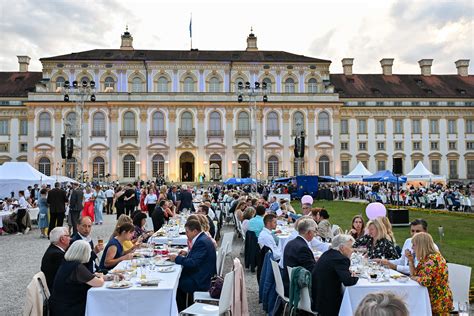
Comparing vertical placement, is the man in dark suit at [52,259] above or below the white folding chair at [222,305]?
above

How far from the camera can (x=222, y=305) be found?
18.9ft

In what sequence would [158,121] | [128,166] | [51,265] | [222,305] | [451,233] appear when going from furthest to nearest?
[158,121] < [128,166] < [451,233] < [51,265] < [222,305]

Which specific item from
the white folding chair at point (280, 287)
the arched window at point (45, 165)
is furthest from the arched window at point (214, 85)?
the white folding chair at point (280, 287)

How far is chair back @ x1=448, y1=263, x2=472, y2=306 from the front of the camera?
239 inches

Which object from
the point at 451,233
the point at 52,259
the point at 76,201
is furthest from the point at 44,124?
the point at 52,259

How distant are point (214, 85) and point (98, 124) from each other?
487 inches

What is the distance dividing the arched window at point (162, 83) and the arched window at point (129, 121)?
418 cm

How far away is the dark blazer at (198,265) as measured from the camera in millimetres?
6844

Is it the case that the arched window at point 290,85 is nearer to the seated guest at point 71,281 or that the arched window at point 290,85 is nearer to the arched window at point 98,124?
the arched window at point 98,124

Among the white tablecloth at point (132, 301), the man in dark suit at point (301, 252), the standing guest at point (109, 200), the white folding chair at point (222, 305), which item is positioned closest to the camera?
the white tablecloth at point (132, 301)

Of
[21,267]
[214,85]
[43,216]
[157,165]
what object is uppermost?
[214,85]

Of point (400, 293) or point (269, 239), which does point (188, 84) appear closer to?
point (269, 239)

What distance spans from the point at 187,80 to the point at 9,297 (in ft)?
139

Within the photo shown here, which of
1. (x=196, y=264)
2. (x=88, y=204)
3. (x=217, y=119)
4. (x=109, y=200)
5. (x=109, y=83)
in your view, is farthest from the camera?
(x=109, y=83)
